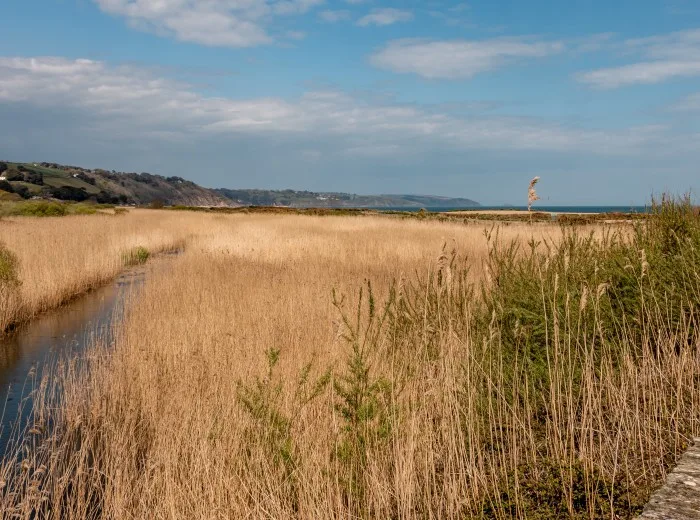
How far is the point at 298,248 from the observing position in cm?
1611

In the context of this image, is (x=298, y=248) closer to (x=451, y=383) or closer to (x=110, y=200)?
(x=451, y=383)

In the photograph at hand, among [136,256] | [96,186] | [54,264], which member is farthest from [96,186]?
[54,264]

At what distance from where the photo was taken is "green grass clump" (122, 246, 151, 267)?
17.3 meters

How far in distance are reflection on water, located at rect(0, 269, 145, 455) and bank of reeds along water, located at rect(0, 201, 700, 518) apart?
0.61 meters

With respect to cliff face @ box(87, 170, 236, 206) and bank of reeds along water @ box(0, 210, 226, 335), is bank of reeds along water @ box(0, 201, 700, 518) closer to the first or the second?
bank of reeds along water @ box(0, 210, 226, 335)

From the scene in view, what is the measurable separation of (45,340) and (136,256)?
9382mm

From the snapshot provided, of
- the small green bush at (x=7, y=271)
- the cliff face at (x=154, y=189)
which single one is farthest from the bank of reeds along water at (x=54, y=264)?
the cliff face at (x=154, y=189)

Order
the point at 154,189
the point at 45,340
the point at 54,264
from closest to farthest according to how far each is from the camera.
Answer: the point at 45,340 < the point at 54,264 < the point at 154,189

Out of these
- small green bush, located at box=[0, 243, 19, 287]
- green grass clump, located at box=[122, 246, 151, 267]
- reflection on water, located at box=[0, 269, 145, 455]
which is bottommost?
reflection on water, located at box=[0, 269, 145, 455]

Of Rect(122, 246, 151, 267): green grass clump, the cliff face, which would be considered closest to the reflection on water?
Rect(122, 246, 151, 267): green grass clump

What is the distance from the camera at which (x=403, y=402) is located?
4336mm

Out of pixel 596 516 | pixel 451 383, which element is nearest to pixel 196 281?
pixel 451 383

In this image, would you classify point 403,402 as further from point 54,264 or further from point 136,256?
point 136,256

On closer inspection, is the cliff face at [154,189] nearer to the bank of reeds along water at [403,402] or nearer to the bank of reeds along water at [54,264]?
the bank of reeds along water at [54,264]
